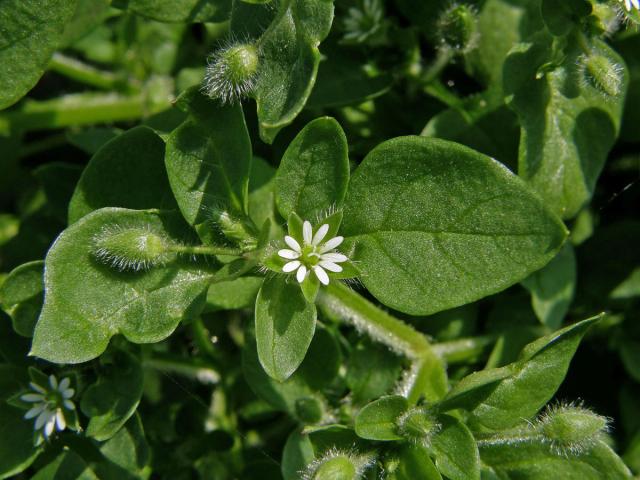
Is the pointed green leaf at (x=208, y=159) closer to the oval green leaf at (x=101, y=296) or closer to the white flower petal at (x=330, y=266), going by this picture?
the oval green leaf at (x=101, y=296)

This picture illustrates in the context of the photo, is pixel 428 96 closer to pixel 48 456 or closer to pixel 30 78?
pixel 30 78

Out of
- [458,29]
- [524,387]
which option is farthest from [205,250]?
[458,29]

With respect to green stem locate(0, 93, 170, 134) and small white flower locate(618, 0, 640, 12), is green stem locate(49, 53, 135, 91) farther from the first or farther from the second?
small white flower locate(618, 0, 640, 12)

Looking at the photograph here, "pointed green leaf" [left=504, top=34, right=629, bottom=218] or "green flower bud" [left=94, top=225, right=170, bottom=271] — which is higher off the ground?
"pointed green leaf" [left=504, top=34, right=629, bottom=218]

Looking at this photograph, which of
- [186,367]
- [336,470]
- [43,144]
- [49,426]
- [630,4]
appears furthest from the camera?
[43,144]

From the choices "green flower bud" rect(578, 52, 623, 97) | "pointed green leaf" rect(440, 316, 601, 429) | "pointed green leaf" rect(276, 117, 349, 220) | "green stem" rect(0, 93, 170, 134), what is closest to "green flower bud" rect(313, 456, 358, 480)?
"pointed green leaf" rect(440, 316, 601, 429)

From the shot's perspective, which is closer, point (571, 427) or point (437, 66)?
point (571, 427)

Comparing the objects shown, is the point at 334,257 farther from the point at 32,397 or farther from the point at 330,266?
the point at 32,397

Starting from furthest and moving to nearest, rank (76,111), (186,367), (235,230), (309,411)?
(76,111)
(186,367)
(309,411)
(235,230)
